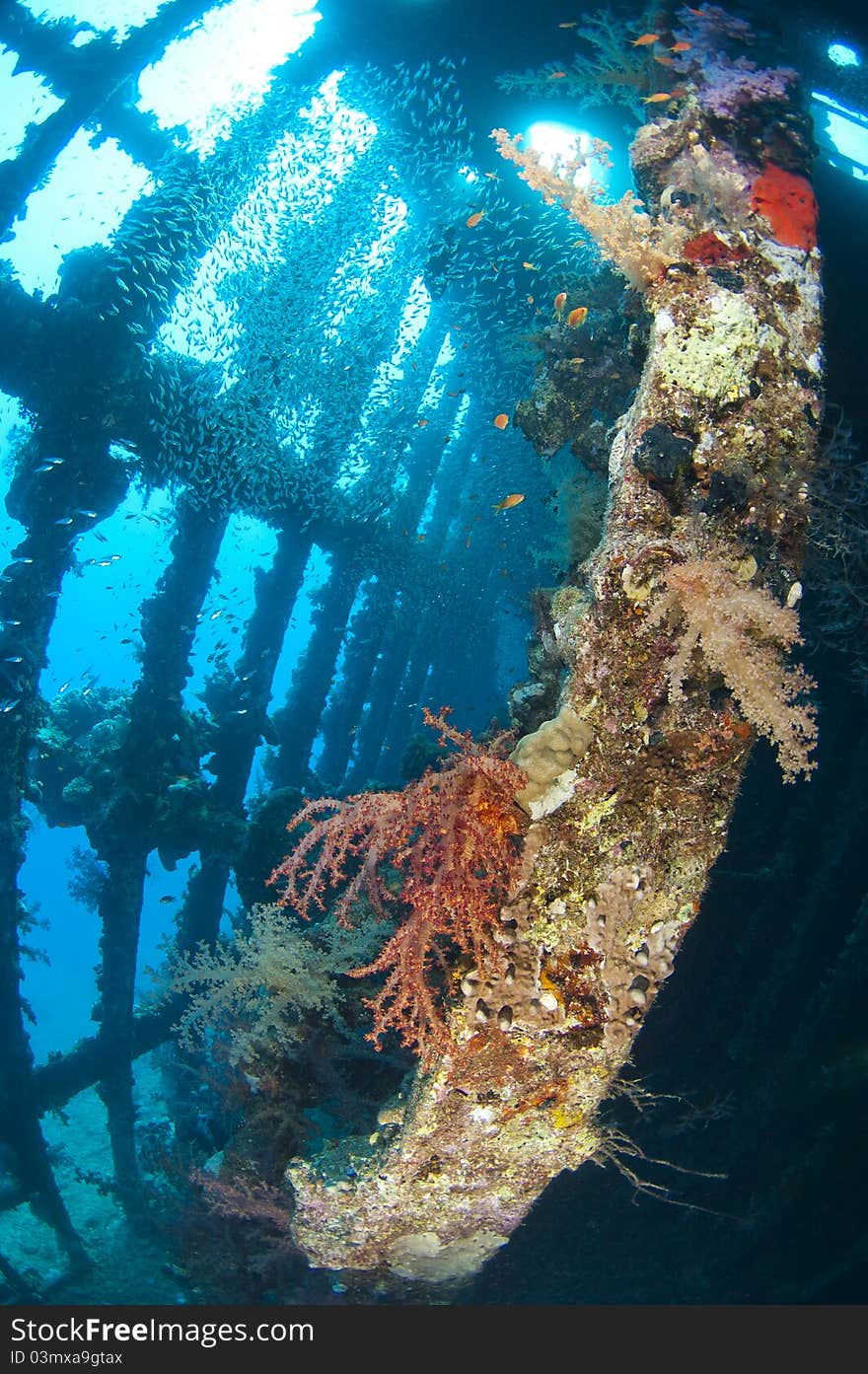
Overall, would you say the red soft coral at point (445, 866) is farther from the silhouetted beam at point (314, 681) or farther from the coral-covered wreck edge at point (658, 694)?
the silhouetted beam at point (314, 681)

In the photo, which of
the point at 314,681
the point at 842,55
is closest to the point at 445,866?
the point at 842,55

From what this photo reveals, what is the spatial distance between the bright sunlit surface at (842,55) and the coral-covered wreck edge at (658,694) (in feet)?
20.8

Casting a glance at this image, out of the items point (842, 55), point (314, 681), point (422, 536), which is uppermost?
point (842, 55)

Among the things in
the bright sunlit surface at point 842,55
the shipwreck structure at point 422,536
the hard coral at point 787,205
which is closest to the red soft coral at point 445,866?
the shipwreck structure at point 422,536

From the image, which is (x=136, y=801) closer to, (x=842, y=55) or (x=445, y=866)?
(x=445, y=866)

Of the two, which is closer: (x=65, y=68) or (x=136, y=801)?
(x=65, y=68)

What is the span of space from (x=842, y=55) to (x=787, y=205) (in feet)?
22.2

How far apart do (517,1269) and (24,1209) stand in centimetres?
1492

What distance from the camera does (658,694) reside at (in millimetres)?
2645

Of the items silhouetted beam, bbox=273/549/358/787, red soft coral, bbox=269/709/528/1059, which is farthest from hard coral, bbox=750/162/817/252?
silhouetted beam, bbox=273/549/358/787

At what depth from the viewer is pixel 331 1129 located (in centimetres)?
423

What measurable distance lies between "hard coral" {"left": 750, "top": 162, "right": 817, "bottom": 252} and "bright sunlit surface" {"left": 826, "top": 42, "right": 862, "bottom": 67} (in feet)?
19.8

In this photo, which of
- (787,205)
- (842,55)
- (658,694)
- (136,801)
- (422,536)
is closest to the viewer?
(658,694)

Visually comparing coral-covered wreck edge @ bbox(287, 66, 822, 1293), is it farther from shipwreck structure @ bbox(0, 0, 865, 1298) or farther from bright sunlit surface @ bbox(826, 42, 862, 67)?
bright sunlit surface @ bbox(826, 42, 862, 67)
